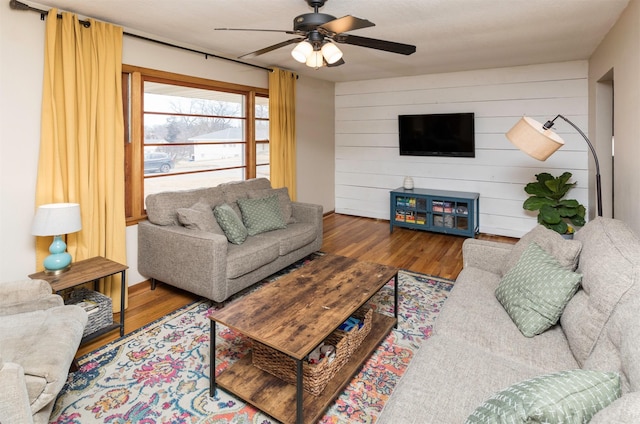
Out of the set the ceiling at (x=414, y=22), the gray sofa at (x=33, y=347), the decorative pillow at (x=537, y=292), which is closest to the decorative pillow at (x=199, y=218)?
the gray sofa at (x=33, y=347)

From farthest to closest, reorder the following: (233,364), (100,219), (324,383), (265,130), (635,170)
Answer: (265,130), (100,219), (635,170), (233,364), (324,383)

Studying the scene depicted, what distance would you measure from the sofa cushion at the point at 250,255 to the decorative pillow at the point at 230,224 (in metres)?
0.07

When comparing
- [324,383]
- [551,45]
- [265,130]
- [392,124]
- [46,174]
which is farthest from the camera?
[392,124]

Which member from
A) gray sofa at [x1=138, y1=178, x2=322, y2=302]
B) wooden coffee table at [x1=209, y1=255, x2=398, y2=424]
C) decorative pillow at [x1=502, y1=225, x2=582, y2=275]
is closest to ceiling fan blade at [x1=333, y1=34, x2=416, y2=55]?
decorative pillow at [x1=502, y1=225, x2=582, y2=275]

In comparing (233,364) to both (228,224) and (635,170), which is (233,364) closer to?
(228,224)

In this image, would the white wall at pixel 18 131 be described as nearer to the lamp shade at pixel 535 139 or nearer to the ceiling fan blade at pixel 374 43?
the ceiling fan blade at pixel 374 43

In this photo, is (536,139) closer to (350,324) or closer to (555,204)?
(350,324)

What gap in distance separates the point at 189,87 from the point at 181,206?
4.48ft

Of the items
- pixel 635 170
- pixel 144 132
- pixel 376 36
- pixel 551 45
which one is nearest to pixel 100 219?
pixel 144 132

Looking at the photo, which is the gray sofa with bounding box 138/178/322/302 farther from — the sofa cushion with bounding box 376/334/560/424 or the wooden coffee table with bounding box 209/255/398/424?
the sofa cushion with bounding box 376/334/560/424

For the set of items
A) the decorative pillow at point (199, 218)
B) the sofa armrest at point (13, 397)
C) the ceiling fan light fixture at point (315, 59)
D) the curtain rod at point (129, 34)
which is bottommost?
the sofa armrest at point (13, 397)

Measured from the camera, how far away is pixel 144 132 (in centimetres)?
354

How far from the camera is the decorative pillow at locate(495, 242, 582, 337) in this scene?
5.86 feet

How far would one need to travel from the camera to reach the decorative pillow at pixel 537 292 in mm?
1786
